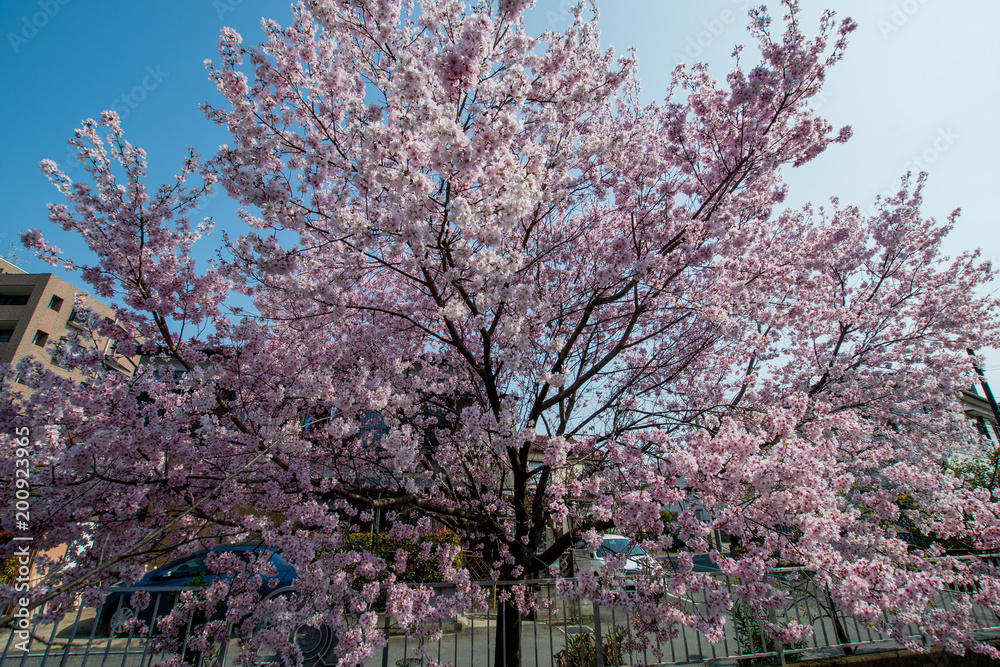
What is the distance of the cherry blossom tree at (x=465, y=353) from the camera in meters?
3.74

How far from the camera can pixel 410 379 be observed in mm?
6195

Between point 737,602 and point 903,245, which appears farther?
point 903,245

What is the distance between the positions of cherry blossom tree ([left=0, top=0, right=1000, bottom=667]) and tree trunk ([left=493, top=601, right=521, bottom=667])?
0.15 feet

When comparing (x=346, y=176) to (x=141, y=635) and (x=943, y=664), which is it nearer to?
(x=141, y=635)

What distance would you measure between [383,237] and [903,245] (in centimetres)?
901

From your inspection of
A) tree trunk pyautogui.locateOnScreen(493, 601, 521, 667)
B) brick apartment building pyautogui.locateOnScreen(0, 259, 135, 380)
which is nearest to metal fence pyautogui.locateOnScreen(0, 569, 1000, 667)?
tree trunk pyautogui.locateOnScreen(493, 601, 521, 667)

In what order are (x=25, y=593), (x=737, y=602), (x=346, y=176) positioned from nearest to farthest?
(x=25, y=593) → (x=346, y=176) → (x=737, y=602)

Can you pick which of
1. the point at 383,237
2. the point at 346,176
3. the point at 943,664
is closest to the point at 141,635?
the point at 383,237

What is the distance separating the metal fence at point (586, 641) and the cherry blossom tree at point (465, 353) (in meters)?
0.31

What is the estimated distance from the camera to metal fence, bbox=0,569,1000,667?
3965 mm

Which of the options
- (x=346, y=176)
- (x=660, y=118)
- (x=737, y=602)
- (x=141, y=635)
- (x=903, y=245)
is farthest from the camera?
(x=903, y=245)

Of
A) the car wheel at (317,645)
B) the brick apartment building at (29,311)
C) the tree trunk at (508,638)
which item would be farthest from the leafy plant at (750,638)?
the brick apartment building at (29,311)

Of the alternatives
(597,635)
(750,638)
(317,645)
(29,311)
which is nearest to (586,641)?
(597,635)

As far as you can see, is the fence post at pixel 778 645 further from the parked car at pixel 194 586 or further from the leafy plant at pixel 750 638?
the parked car at pixel 194 586
